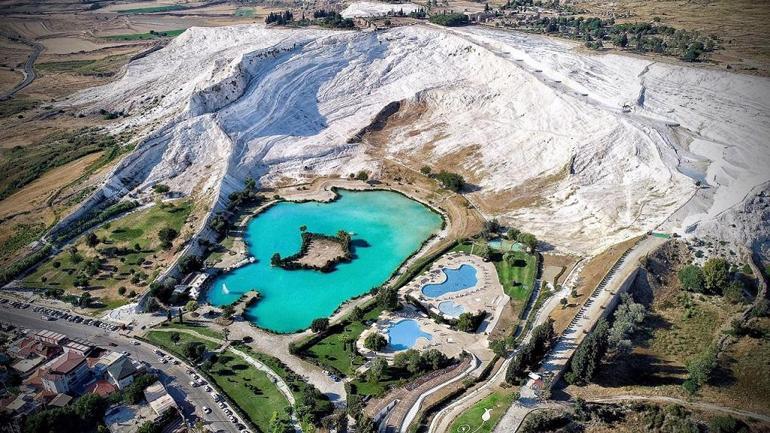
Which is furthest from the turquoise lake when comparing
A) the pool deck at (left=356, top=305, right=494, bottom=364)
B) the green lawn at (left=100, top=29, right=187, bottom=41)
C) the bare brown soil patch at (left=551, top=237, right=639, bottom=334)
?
the green lawn at (left=100, top=29, right=187, bottom=41)

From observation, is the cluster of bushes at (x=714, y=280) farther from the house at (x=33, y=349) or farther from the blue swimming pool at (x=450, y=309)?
the house at (x=33, y=349)

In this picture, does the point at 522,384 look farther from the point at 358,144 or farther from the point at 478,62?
the point at 478,62

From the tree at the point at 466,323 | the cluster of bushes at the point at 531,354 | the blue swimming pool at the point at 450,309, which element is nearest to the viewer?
the cluster of bushes at the point at 531,354

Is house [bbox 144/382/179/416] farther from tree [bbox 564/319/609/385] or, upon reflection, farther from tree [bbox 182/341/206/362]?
tree [bbox 564/319/609/385]

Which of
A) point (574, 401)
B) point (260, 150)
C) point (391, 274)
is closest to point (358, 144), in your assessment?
point (260, 150)

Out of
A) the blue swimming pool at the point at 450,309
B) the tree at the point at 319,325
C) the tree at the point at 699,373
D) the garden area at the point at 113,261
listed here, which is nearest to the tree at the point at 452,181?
the blue swimming pool at the point at 450,309

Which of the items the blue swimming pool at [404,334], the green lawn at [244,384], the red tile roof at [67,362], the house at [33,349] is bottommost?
the green lawn at [244,384]

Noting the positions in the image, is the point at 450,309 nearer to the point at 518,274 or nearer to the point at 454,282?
the point at 454,282

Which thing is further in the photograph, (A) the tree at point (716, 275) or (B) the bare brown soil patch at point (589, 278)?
(A) the tree at point (716, 275)
